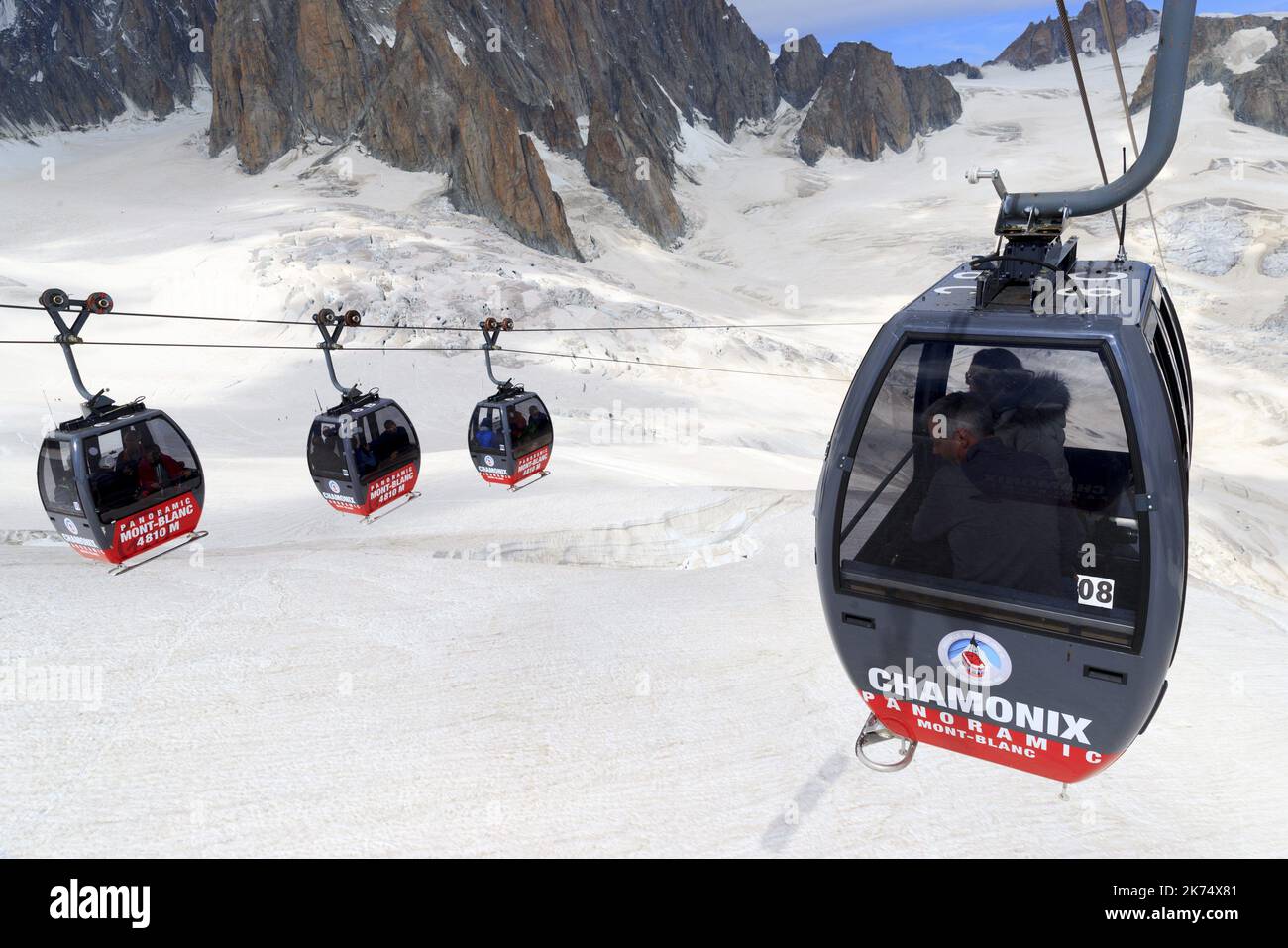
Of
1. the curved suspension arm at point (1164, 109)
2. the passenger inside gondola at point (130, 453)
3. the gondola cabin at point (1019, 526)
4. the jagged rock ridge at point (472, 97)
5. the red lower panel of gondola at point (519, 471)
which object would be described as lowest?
the red lower panel of gondola at point (519, 471)

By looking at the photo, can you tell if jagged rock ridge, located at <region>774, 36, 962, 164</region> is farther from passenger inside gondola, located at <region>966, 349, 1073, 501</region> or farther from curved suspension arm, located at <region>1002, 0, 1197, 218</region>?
curved suspension arm, located at <region>1002, 0, 1197, 218</region>

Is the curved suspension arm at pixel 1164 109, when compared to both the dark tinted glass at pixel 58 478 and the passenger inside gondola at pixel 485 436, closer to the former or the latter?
the dark tinted glass at pixel 58 478

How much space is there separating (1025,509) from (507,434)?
323 inches

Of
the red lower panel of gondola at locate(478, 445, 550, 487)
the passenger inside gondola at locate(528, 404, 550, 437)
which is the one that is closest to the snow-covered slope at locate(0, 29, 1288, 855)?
the red lower panel of gondola at locate(478, 445, 550, 487)

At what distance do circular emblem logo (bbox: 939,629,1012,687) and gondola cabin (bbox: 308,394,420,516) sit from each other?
7.26 metres

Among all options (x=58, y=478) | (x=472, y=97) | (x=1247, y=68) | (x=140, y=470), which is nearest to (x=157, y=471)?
(x=140, y=470)

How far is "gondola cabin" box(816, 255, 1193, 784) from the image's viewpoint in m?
3.20

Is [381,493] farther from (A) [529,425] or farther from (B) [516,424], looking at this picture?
(A) [529,425]

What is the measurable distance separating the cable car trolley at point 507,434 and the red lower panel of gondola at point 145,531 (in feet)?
12.2

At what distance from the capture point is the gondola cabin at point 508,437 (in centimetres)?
1102

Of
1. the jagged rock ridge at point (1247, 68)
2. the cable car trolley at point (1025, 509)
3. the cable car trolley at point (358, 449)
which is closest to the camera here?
the cable car trolley at point (1025, 509)

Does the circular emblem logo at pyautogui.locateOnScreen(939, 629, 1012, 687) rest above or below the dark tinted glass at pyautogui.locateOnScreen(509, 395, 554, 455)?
above

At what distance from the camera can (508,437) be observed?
10969mm

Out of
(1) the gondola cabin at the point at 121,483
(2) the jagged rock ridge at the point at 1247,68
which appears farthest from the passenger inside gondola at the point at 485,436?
(2) the jagged rock ridge at the point at 1247,68
